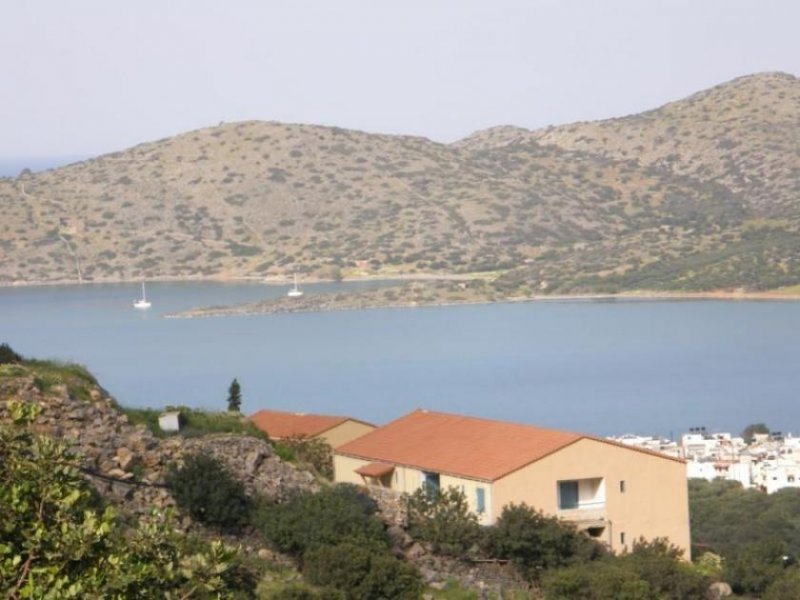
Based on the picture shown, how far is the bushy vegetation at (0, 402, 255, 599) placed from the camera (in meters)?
5.64

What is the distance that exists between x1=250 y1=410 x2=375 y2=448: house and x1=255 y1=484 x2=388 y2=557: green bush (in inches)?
202

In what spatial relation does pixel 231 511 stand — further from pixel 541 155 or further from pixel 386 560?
pixel 541 155

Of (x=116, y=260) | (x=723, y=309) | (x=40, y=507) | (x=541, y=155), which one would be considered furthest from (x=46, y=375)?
(x=541, y=155)

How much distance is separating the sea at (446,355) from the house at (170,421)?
30.8 m

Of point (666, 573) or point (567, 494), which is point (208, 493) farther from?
point (567, 494)

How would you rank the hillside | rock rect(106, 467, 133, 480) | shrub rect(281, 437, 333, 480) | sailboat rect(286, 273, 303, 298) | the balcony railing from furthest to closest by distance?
the hillside, sailboat rect(286, 273, 303, 298), shrub rect(281, 437, 333, 480), the balcony railing, rock rect(106, 467, 133, 480)

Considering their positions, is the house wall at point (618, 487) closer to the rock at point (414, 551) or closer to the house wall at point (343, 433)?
the rock at point (414, 551)

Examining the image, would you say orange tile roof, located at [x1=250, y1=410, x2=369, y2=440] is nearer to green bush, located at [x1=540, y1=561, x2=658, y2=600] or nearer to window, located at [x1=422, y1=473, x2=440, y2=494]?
window, located at [x1=422, y1=473, x2=440, y2=494]

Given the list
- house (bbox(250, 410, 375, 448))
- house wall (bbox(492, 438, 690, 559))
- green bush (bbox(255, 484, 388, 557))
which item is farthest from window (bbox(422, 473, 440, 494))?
house (bbox(250, 410, 375, 448))

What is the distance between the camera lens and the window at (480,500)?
15885mm

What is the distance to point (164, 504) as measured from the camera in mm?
13367

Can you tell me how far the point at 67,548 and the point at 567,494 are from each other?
11.1 metres

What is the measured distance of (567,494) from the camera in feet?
54.2

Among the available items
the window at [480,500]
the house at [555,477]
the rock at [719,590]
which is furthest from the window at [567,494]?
the rock at [719,590]
